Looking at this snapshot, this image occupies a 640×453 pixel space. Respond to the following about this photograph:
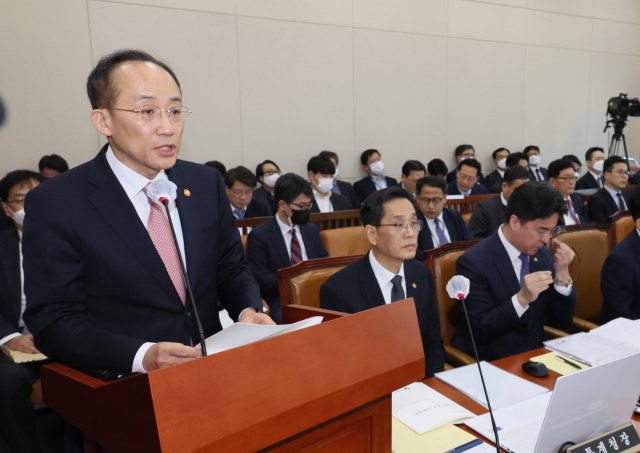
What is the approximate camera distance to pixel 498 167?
7531mm

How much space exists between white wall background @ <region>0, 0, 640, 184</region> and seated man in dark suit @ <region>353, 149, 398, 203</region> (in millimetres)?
190

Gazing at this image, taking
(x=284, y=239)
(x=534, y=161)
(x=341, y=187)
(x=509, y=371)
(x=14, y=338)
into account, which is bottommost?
(x=14, y=338)

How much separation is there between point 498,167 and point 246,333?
741 centimetres

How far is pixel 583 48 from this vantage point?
854 centimetres

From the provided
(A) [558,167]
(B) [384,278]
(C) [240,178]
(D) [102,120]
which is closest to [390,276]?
(B) [384,278]

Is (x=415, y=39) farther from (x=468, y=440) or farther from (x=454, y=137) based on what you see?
(x=468, y=440)

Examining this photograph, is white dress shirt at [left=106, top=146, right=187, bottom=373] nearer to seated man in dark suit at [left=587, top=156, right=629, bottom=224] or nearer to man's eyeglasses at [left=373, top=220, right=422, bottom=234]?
man's eyeglasses at [left=373, top=220, right=422, bottom=234]

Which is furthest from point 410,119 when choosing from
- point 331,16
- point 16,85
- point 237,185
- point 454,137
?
point 16,85

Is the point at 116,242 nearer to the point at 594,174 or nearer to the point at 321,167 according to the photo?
the point at 321,167

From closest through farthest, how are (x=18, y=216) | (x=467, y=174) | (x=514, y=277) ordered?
(x=514, y=277) < (x=18, y=216) < (x=467, y=174)

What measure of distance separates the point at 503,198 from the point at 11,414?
3.68m

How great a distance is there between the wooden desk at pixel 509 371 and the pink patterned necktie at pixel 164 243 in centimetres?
80

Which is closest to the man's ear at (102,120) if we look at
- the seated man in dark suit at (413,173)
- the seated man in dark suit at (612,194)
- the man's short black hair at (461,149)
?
the seated man in dark suit at (413,173)

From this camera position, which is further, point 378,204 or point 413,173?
point 413,173
